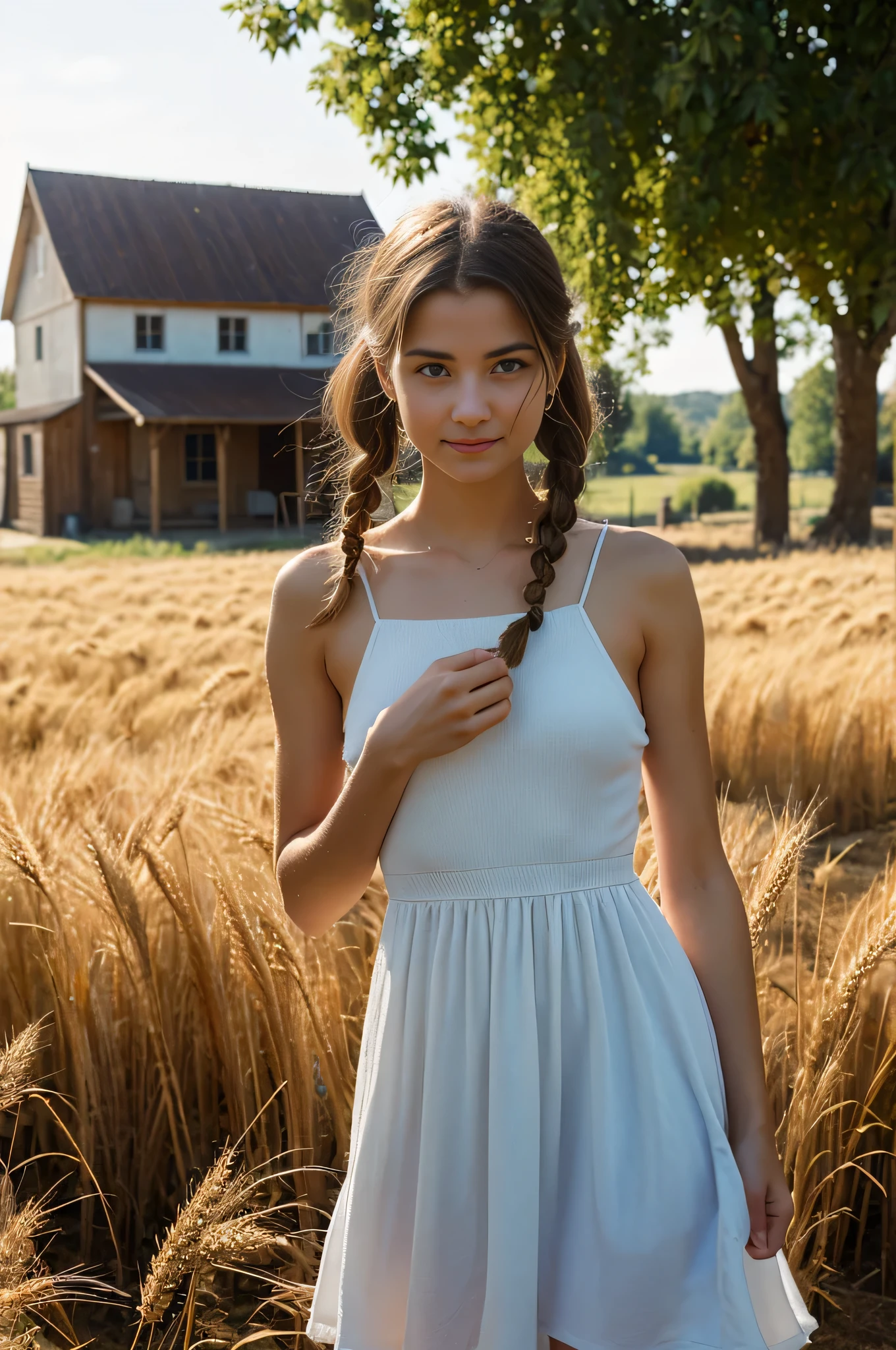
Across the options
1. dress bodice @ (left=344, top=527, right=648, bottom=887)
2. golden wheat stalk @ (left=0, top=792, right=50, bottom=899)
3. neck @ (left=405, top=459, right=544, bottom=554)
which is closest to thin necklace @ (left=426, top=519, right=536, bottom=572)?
neck @ (left=405, top=459, right=544, bottom=554)

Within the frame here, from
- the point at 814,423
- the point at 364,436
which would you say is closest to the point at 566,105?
the point at 364,436

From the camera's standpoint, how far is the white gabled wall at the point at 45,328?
2625 cm

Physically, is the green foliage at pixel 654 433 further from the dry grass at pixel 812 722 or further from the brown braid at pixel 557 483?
the brown braid at pixel 557 483

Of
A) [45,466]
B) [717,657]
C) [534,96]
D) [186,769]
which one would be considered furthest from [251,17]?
[45,466]

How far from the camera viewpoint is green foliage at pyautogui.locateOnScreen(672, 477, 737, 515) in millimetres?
49781

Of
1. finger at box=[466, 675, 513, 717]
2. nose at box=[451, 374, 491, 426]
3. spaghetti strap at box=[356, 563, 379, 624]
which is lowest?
finger at box=[466, 675, 513, 717]

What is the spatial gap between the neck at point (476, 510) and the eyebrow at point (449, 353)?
20cm

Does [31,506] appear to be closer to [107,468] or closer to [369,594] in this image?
[107,468]

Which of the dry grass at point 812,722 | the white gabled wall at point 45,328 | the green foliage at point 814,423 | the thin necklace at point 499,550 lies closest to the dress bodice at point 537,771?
the thin necklace at point 499,550

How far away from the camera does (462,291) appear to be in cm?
147

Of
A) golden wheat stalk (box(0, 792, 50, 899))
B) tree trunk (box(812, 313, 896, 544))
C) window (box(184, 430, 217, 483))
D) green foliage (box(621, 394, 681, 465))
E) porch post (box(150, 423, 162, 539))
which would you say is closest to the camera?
golden wheat stalk (box(0, 792, 50, 899))

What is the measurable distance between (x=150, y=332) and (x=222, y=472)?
4.01 metres

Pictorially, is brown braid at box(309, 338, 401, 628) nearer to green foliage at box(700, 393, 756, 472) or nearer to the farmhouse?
the farmhouse

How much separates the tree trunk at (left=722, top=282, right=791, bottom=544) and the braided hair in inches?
648
